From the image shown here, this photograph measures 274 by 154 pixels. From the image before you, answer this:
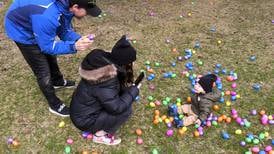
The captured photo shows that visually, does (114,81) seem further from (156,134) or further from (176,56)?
(176,56)

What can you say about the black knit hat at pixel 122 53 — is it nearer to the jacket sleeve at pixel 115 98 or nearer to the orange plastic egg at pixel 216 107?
the jacket sleeve at pixel 115 98

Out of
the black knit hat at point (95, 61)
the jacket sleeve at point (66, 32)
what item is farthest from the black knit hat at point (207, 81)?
the jacket sleeve at point (66, 32)

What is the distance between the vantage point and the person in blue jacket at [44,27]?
4.06 m

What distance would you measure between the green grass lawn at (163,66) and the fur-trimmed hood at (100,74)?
3.94 ft

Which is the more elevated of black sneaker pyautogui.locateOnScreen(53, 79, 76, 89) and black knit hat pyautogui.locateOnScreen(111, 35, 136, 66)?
black knit hat pyautogui.locateOnScreen(111, 35, 136, 66)

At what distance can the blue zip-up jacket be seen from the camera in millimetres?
4059

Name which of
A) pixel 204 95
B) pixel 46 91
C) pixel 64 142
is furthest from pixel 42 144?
pixel 204 95

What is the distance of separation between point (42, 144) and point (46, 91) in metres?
0.75

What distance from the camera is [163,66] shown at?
632cm

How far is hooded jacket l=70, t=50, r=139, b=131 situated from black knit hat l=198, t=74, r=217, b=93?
38.4 inches

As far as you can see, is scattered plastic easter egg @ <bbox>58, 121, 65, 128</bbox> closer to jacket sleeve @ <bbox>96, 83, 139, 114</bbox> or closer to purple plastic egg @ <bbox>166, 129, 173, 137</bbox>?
jacket sleeve @ <bbox>96, 83, 139, 114</bbox>

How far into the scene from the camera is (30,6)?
4.10 m

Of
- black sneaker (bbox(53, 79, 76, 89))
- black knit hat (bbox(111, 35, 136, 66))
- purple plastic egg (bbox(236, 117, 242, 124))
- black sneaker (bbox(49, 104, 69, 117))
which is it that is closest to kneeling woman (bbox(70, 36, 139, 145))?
black knit hat (bbox(111, 35, 136, 66))

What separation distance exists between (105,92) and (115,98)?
16 centimetres
